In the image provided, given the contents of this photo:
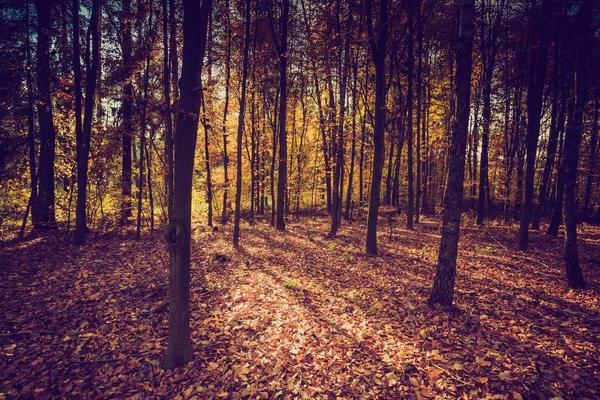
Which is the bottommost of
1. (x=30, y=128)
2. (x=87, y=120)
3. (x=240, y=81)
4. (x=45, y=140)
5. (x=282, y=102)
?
(x=45, y=140)

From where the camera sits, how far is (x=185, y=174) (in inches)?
150

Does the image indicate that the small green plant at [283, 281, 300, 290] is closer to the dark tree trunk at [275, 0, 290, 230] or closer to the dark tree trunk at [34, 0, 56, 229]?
the dark tree trunk at [275, 0, 290, 230]

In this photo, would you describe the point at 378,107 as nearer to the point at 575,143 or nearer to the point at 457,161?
the point at 457,161

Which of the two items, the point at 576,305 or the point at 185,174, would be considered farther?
the point at 576,305

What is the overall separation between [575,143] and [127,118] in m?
18.3

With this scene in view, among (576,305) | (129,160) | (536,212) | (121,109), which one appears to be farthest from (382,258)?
(121,109)

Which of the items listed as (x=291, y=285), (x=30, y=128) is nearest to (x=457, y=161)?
(x=291, y=285)

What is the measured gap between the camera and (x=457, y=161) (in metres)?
5.56

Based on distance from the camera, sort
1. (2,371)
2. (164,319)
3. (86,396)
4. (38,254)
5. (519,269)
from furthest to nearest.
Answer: (38,254) < (519,269) < (164,319) < (2,371) < (86,396)

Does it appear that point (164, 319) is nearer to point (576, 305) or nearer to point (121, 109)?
point (576, 305)

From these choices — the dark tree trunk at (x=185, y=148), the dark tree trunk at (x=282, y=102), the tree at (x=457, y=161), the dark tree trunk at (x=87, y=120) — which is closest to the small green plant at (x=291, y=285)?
the tree at (x=457, y=161)

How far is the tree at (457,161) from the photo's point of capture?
538 centimetres

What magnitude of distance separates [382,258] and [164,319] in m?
7.35

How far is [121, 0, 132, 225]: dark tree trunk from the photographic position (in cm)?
1160
